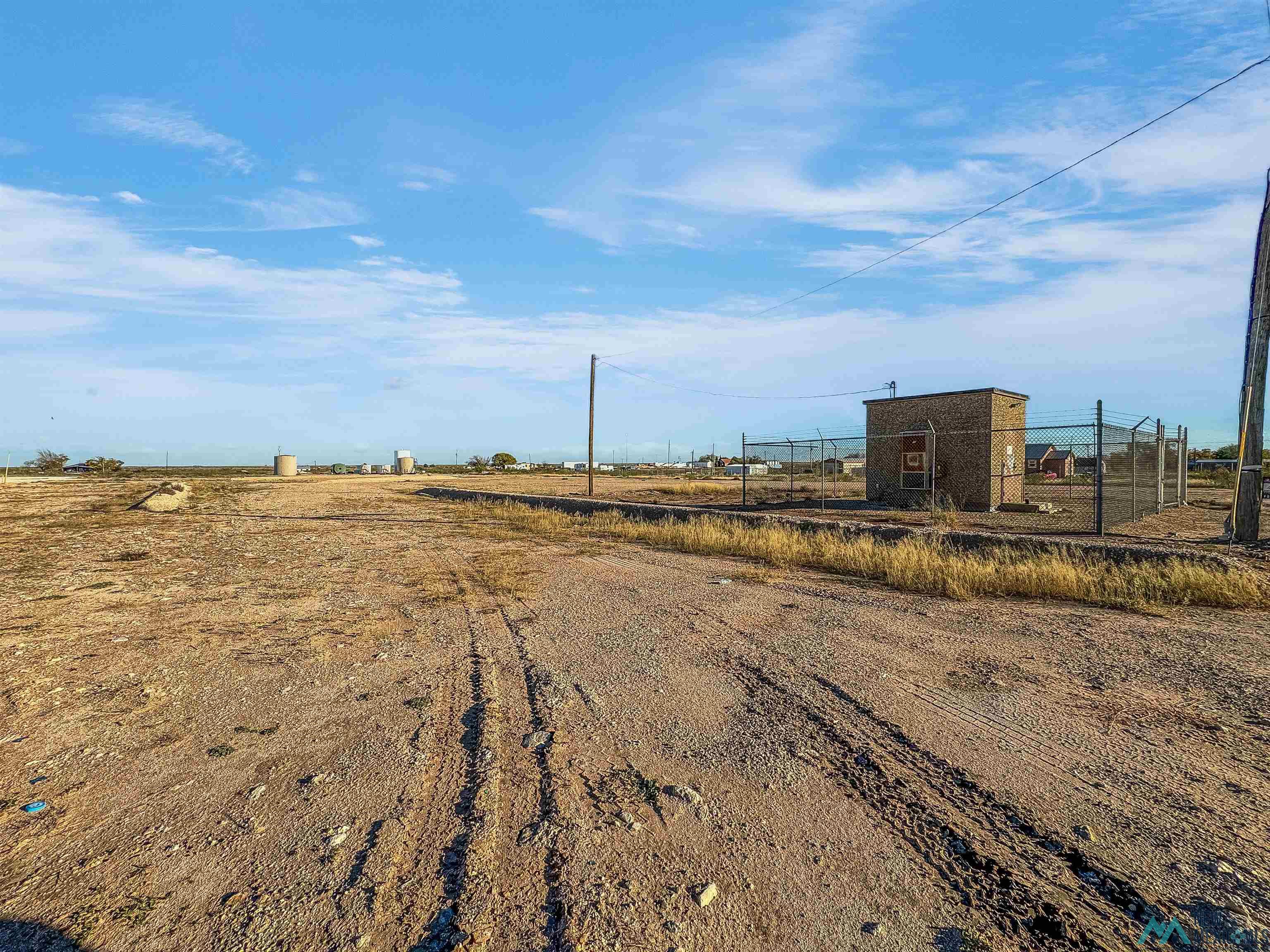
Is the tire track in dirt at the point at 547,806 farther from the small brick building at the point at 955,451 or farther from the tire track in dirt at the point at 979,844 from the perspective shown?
the small brick building at the point at 955,451

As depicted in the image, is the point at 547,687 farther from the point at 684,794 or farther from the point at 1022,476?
the point at 1022,476

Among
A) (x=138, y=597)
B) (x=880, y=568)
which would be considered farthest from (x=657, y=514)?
(x=138, y=597)


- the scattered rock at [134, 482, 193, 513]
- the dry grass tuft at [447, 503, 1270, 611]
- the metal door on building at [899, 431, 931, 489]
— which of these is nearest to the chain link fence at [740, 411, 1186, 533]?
the metal door on building at [899, 431, 931, 489]

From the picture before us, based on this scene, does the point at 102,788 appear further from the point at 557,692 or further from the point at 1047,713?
the point at 1047,713

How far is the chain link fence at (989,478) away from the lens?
15.1 m

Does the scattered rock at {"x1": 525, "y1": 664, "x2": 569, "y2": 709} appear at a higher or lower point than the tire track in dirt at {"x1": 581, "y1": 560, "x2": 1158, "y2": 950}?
lower

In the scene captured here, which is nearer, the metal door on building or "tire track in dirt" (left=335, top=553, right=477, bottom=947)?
"tire track in dirt" (left=335, top=553, right=477, bottom=947)

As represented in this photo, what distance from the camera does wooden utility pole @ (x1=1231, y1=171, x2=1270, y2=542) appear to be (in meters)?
11.0

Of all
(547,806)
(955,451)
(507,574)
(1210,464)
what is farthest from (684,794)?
(1210,464)

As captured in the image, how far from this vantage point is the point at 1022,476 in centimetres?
1989

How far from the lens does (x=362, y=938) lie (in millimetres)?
2404

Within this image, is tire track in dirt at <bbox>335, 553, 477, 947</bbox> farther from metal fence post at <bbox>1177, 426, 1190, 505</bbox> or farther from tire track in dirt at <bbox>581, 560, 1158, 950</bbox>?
metal fence post at <bbox>1177, 426, 1190, 505</bbox>

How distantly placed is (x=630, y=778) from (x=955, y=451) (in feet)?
63.2

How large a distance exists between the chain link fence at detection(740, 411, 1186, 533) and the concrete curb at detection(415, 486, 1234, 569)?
3.23 m
